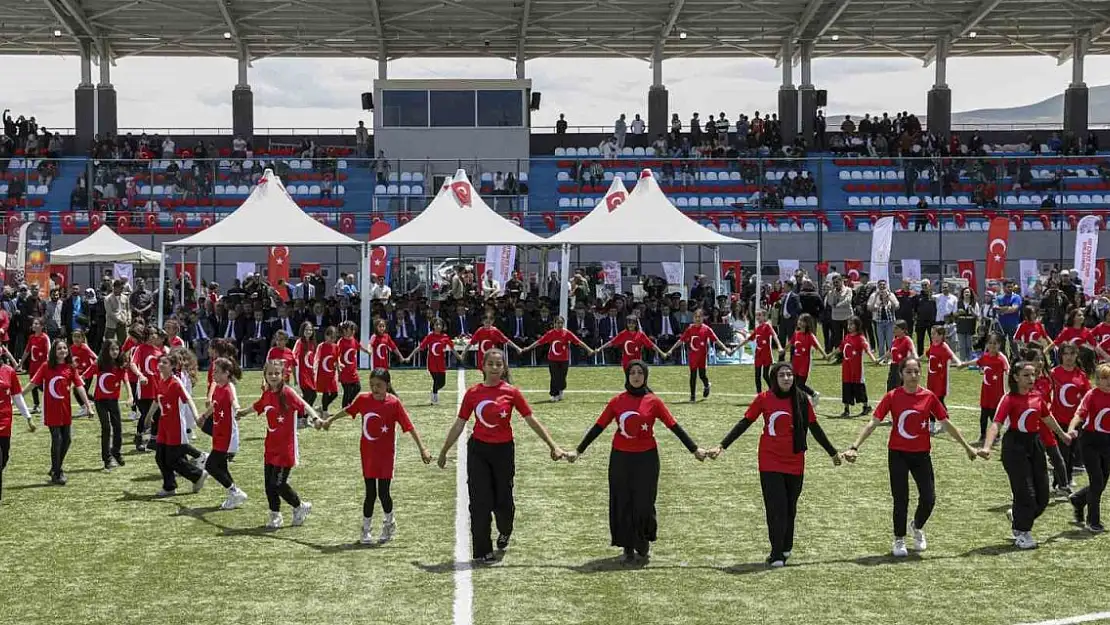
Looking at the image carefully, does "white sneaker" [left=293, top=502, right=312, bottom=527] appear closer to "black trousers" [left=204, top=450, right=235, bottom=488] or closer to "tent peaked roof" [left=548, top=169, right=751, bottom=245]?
"black trousers" [left=204, top=450, right=235, bottom=488]

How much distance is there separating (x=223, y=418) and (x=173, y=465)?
4.20ft

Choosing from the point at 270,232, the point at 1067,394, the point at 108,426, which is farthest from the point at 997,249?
the point at 108,426

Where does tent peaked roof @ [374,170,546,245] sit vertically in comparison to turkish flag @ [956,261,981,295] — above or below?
above

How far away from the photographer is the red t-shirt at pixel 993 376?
52.4 ft

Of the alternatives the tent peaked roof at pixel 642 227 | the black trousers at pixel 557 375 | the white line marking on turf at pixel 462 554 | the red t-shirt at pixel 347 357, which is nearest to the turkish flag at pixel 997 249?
the tent peaked roof at pixel 642 227

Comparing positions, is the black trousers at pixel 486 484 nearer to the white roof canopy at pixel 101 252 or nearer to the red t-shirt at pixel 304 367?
the red t-shirt at pixel 304 367

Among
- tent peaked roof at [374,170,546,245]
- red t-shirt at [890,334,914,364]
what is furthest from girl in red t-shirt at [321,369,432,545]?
tent peaked roof at [374,170,546,245]

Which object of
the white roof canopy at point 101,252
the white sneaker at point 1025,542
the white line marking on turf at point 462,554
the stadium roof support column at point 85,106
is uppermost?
the stadium roof support column at point 85,106

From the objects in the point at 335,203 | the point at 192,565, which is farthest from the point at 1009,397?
the point at 335,203

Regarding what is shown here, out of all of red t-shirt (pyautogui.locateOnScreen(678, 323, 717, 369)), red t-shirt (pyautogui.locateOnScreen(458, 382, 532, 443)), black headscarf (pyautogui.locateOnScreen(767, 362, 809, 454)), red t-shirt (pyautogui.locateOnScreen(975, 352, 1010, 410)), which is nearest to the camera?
black headscarf (pyautogui.locateOnScreen(767, 362, 809, 454))

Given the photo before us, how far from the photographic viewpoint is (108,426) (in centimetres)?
1620

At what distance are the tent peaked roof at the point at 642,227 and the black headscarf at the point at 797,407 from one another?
61.4ft

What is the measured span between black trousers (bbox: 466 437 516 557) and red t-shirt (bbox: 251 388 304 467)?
192 centimetres

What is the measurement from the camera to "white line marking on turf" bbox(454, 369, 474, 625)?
960 cm
